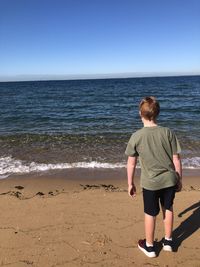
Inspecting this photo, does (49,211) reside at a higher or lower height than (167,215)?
lower

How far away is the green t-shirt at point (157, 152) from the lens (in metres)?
3.57

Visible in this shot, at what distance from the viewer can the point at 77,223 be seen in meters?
4.74

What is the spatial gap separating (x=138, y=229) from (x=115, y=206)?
2.91ft

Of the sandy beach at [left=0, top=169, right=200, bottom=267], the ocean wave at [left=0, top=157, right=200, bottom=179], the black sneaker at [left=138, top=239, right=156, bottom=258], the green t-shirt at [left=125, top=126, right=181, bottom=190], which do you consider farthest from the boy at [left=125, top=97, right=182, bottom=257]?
the ocean wave at [left=0, top=157, right=200, bottom=179]

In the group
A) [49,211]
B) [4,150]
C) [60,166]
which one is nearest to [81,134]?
[4,150]

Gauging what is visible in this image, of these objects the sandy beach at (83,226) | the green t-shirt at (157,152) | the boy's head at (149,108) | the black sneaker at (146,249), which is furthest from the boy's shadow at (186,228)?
the boy's head at (149,108)

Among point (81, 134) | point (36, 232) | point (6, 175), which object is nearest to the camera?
point (36, 232)

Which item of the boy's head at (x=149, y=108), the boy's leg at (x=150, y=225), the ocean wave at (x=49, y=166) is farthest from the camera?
the ocean wave at (x=49, y=166)

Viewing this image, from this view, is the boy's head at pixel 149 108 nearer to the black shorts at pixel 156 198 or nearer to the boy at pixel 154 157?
the boy at pixel 154 157

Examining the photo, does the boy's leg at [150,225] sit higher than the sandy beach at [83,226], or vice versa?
the boy's leg at [150,225]

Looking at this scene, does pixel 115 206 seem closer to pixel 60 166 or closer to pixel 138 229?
pixel 138 229

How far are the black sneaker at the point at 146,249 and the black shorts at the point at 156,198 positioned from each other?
17.5 inches

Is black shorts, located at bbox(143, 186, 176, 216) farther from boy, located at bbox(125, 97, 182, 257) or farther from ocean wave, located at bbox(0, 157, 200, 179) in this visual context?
ocean wave, located at bbox(0, 157, 200, 179)

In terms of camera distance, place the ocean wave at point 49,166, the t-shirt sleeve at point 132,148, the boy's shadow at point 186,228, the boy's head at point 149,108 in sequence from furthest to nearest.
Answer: the ocean wave at point 49,166
the boy's shadow at point 186,228
the t-shirt sleeve at point 132,148
the boy's head at point 149,108
